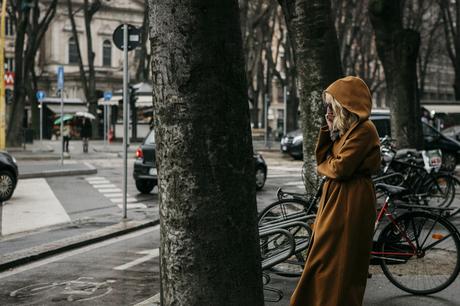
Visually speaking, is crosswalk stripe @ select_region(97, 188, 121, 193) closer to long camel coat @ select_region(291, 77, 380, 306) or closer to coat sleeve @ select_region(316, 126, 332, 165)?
coat sleeve @ select_region(316, 126, 332, 165)

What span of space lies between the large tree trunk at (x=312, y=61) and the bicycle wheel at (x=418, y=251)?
1887 millimetres

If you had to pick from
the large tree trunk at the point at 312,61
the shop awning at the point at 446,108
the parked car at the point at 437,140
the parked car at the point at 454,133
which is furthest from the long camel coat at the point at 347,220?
the shop awning at the point at 446,108

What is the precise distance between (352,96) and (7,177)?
11012 millimetres

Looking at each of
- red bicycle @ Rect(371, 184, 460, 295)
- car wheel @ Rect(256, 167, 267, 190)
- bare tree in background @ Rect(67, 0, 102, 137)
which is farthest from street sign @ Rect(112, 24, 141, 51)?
bare tree in background @ Rect(67, 0, 102, 137)

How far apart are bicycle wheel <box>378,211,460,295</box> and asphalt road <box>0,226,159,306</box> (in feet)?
6.79

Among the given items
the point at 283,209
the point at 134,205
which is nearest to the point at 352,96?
the point at 283,209

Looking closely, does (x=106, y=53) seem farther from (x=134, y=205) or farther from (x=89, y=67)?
(x=134, y=205)

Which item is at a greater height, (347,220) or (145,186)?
(347,220)

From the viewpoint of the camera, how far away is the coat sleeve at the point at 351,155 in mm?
3963

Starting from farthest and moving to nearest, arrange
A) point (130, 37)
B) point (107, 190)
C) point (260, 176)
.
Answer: point (260, 176) < point (107, 190) < point (130, 37)

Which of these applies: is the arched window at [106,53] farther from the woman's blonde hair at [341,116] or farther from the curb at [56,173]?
the woman's blonde hair at [341,116]

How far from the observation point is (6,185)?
539 inches

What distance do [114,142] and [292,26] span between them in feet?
130

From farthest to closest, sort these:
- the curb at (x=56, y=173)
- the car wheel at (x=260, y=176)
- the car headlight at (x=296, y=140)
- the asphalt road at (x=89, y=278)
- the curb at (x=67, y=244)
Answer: the car headlight at (x=296, y=140)
the curb at (x=56, y=173)
the car wheel at (x=260, y=176)
the curb at (x=67, y=244)
the asphalt road at (x=89, y=278)
